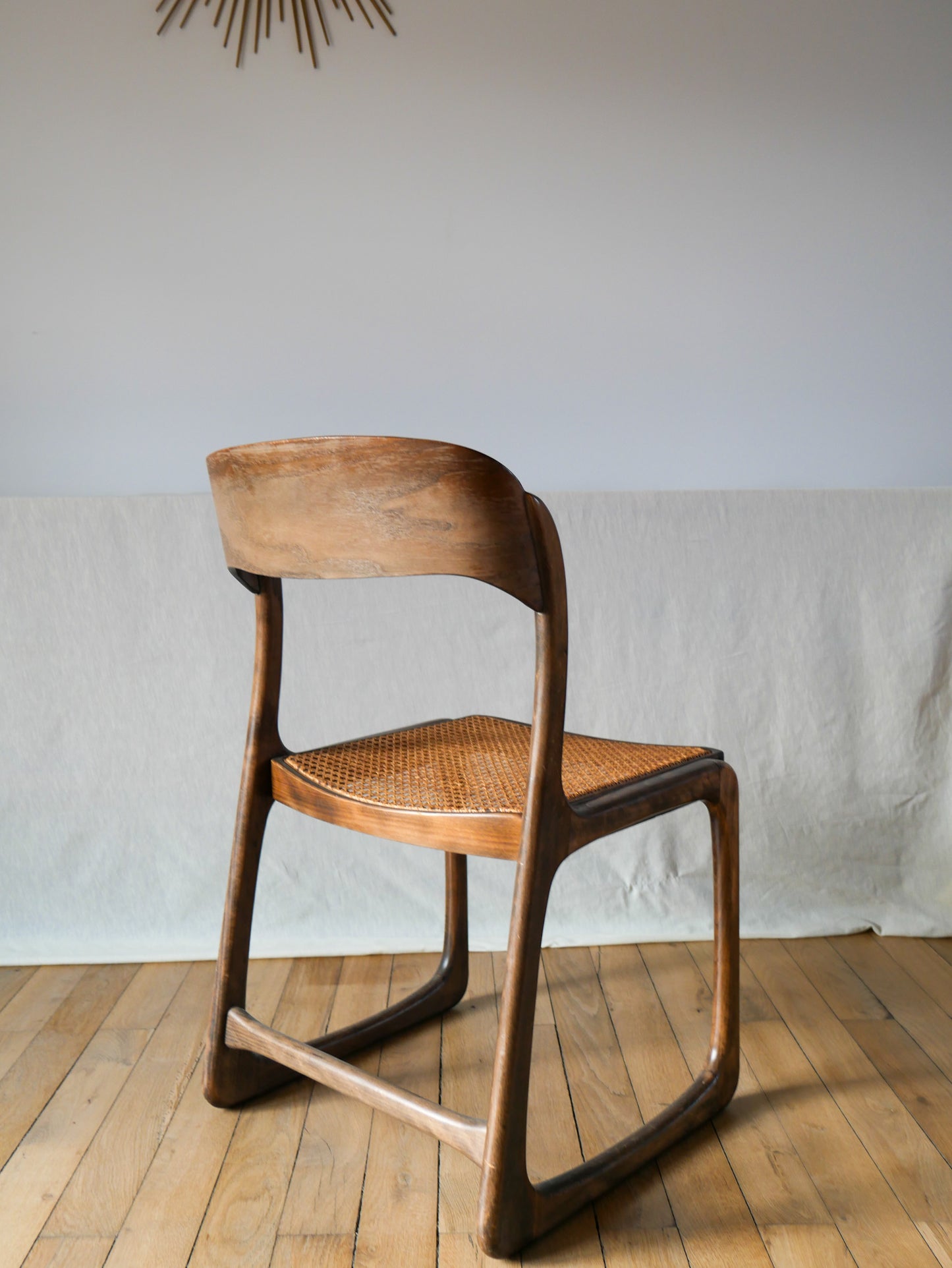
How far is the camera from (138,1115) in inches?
40.4

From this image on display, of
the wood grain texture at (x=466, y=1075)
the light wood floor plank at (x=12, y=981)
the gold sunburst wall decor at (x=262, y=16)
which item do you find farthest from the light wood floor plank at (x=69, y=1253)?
the gold sunburst wall decor at (x=262, y=16)

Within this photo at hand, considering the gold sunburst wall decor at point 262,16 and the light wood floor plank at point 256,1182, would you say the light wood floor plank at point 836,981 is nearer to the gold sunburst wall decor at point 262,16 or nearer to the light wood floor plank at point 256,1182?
the light wood floor plank at point 256,1182

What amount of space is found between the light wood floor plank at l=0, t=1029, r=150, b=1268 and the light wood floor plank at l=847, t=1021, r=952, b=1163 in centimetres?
80

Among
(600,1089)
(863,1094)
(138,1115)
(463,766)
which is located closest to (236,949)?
(138,1115)

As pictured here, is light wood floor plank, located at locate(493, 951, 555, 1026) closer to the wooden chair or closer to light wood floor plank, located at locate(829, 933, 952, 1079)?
the wooden chair

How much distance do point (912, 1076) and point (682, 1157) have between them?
0.30 metres

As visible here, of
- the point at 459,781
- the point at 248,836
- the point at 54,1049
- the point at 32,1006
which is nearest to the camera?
the point at 459,781

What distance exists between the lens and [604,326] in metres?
1.62

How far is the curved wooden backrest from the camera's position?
727 mm

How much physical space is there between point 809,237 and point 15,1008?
63.6 inches

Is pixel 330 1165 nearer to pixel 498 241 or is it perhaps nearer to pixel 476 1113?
pixel 476 1113

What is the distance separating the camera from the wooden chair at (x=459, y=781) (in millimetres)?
745

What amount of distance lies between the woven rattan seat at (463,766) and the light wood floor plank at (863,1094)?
40 cm

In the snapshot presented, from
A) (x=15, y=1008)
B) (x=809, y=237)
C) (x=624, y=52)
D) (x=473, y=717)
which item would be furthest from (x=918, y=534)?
(x=15, y=1008)
